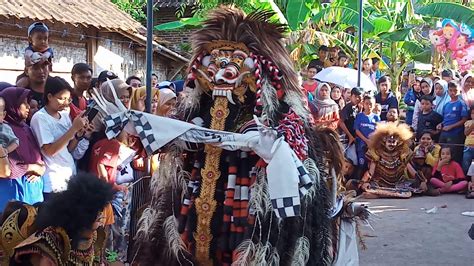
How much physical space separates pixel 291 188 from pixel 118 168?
1838mm

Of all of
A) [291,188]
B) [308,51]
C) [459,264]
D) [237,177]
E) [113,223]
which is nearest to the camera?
[291,188]

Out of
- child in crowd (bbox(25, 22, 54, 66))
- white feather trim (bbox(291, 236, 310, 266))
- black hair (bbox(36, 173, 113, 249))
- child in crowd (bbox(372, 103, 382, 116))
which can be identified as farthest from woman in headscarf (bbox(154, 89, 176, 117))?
child in crowd (bbox(372, 103, 382, 116))

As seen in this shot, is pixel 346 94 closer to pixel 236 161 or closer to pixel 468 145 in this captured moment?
pixel 468 145

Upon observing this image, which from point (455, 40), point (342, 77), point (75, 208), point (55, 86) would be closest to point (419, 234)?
point (342, 77)

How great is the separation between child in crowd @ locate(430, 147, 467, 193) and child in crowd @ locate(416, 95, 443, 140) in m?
0.48

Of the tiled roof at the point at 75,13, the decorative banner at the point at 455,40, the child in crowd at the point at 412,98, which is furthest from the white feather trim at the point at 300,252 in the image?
the decorative banner at the point at 455,40

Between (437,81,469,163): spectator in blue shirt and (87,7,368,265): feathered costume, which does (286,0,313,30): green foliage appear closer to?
(437,81,469,163): spectator in blue shirt

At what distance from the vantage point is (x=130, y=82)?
6125 mm

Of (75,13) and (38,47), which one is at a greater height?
(75,13)

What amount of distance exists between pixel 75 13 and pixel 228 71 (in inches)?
318

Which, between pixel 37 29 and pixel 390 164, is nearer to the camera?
pixel 37 29

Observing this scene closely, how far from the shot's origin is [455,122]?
8.49 m

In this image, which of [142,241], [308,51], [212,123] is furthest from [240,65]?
[308,51]

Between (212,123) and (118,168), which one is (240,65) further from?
(118,168)
